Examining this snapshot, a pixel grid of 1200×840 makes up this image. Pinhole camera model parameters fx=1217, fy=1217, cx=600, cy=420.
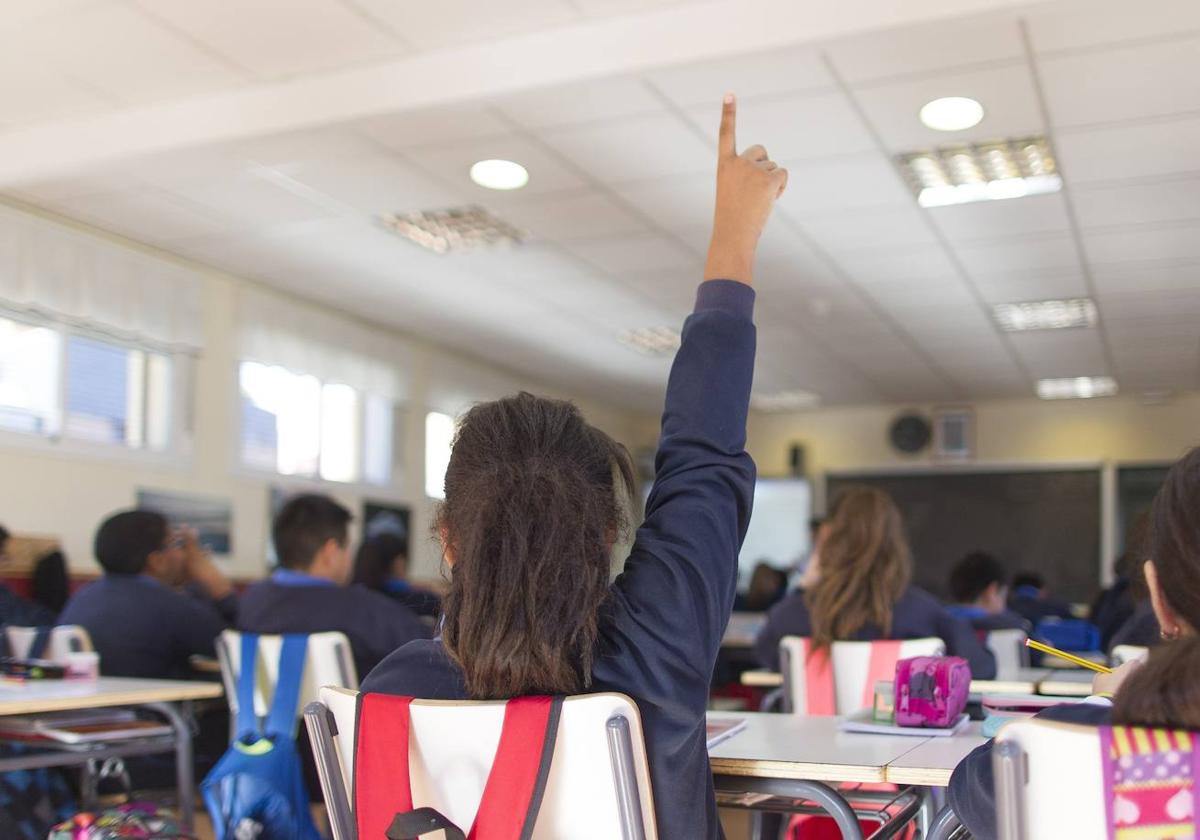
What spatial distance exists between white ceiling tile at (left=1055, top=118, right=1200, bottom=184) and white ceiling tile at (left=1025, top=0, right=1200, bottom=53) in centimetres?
78

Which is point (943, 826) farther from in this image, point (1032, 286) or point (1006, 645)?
point (1032, 286)

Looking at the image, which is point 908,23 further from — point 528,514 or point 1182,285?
point 1182,285

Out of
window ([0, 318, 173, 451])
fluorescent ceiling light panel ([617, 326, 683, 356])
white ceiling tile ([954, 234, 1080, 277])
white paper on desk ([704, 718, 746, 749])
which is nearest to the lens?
white paper on desk ([704, 718, 746, 749])

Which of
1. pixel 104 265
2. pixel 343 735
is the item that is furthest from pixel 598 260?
pixel 343 735

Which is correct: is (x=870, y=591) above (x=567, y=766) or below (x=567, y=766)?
above

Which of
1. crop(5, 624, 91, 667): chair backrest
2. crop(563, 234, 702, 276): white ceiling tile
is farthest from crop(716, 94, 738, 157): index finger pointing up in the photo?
crop(563, 234, 702, 276): white ceiling tile

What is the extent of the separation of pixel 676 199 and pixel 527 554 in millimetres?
4192

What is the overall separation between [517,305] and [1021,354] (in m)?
3.72

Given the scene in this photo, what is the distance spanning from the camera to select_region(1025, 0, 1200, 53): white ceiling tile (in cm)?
350

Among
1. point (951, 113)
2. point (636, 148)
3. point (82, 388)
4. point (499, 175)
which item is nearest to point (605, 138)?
point (636, 148)

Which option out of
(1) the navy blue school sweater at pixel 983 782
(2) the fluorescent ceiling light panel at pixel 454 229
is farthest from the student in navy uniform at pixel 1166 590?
(2) the fluorescent ceiling light panel at pixel 454 229

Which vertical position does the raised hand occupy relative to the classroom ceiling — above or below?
below

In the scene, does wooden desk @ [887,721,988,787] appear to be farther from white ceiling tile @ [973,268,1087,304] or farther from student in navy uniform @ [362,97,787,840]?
white ceiling tile @ [973,268,1087,304]

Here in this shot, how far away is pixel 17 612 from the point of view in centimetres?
460
